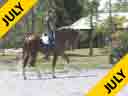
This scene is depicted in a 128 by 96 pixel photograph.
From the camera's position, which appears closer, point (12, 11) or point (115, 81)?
point (115, 81)

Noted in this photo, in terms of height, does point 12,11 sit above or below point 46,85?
above

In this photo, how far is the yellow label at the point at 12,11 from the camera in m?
4.47

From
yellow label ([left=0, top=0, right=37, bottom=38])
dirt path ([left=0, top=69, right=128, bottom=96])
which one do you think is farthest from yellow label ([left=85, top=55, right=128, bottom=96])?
dirt path ([left=0, top=69, right=128, bottom=96])

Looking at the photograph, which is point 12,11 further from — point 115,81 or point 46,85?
point 46,85

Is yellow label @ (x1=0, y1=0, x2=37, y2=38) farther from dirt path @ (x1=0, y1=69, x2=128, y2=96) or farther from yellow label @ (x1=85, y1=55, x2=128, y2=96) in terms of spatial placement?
dirt path @ (x1=0, y1=69, x2=128, y2=96)

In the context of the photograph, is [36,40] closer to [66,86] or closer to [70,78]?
[70,78]

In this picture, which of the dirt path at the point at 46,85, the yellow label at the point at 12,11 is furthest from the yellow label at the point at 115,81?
the dirt path at the point at 46,85

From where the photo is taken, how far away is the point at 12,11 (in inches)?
179

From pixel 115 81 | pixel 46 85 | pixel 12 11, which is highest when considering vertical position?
pixel 12 11

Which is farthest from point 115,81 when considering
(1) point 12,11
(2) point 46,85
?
(2) point 46,85

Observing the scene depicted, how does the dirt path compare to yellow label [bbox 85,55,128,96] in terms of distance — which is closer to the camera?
yellow label [bbox 85,55,128,96]

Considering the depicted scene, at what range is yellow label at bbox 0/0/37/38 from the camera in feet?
14.7

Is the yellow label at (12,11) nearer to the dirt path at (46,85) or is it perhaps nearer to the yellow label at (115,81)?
the yellow label at (115,81)

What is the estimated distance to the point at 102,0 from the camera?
22.2 meters
